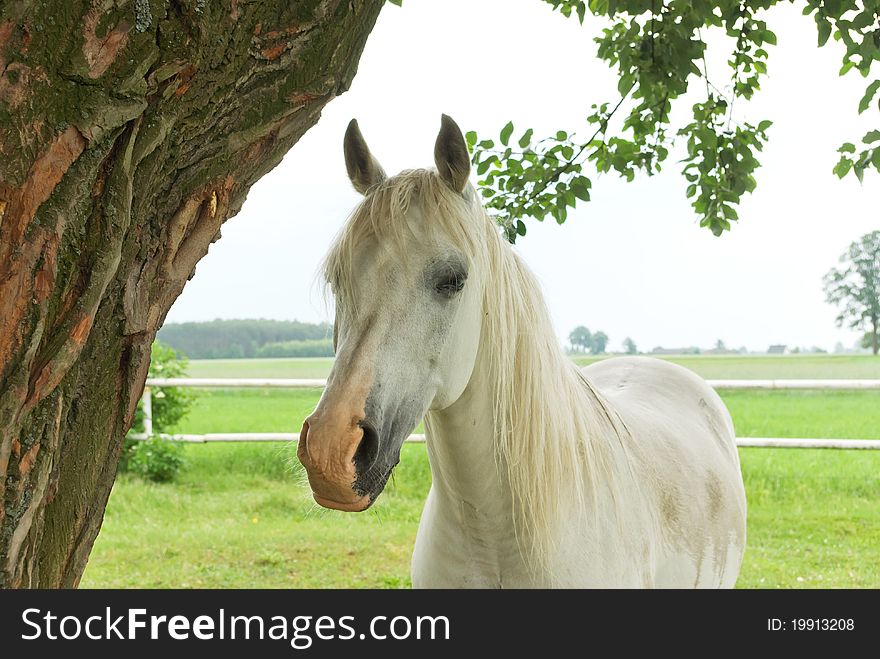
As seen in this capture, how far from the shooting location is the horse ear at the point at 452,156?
1660mm

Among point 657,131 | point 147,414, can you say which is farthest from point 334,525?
point 657,131

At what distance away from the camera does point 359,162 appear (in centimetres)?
184

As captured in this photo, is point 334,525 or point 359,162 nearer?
point 359,162

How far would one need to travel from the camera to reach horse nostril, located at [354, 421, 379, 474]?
56.4 inches

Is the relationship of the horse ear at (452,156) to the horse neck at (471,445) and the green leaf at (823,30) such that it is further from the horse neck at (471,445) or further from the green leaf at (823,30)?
the green leaf at (823,30)

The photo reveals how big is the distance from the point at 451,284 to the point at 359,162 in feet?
1.46

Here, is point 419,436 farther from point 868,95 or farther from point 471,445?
point 868,95

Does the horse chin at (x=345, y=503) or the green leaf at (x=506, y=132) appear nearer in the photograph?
the horse chin at (x=345, y=503)

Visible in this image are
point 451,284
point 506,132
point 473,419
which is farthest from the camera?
point 506,132

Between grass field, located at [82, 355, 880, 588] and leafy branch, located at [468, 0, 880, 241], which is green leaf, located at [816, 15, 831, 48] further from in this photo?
grass field, located at [82, 355, 880, 588]

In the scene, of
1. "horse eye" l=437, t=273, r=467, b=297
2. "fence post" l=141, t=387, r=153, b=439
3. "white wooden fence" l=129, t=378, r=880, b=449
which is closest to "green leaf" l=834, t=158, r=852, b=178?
"horse eye" l=437, t=273, r=467, b=297

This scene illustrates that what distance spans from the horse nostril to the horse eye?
342 mm

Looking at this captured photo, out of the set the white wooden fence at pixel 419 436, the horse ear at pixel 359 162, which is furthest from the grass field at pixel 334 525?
the horse ear at pixel 359 162

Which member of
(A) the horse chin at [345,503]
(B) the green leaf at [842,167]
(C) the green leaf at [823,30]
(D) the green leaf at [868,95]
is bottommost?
(A) the horse chin at [345,503]
